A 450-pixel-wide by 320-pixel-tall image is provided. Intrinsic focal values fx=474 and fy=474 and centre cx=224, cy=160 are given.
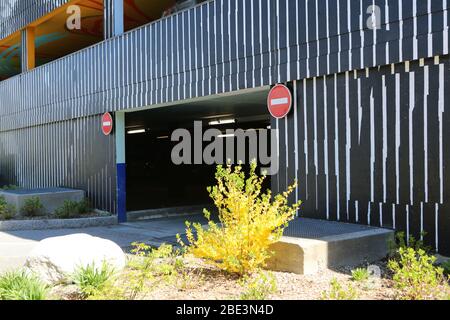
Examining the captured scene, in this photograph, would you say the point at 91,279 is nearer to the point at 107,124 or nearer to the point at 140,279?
the point at 140,279

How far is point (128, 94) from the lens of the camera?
39.7 feet

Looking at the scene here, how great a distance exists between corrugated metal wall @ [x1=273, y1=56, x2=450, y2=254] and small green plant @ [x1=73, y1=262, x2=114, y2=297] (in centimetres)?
Result: 376

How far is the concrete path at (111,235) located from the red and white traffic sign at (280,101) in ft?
10.8

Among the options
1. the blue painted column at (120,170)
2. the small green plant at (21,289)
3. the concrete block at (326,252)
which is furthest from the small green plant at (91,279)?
the blue painted column at (120,170)

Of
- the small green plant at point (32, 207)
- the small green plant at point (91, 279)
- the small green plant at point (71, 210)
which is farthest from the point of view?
the small green plant at point (32, 207)

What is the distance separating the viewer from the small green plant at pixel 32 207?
12555 mm

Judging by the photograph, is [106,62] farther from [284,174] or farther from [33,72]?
[284,174]

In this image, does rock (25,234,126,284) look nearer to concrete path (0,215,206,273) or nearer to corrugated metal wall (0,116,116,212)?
concrete path (0,215,206,273)

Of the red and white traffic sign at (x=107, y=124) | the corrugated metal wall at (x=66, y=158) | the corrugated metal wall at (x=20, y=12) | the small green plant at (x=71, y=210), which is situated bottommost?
the small green plant at (x=71, y=210)

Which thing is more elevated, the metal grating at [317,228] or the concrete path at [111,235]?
the metal grating at [317,228]

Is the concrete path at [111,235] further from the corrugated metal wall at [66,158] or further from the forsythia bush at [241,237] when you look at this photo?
the forsythia bush at [241,237]

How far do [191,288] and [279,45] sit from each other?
469 centimetres

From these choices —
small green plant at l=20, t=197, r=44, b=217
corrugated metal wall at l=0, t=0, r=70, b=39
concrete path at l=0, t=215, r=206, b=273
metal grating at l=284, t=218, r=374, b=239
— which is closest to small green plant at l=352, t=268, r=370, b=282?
metal grating at l=284, t=218, r=374, b=239

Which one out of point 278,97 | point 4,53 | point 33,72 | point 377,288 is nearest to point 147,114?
point 33,72
